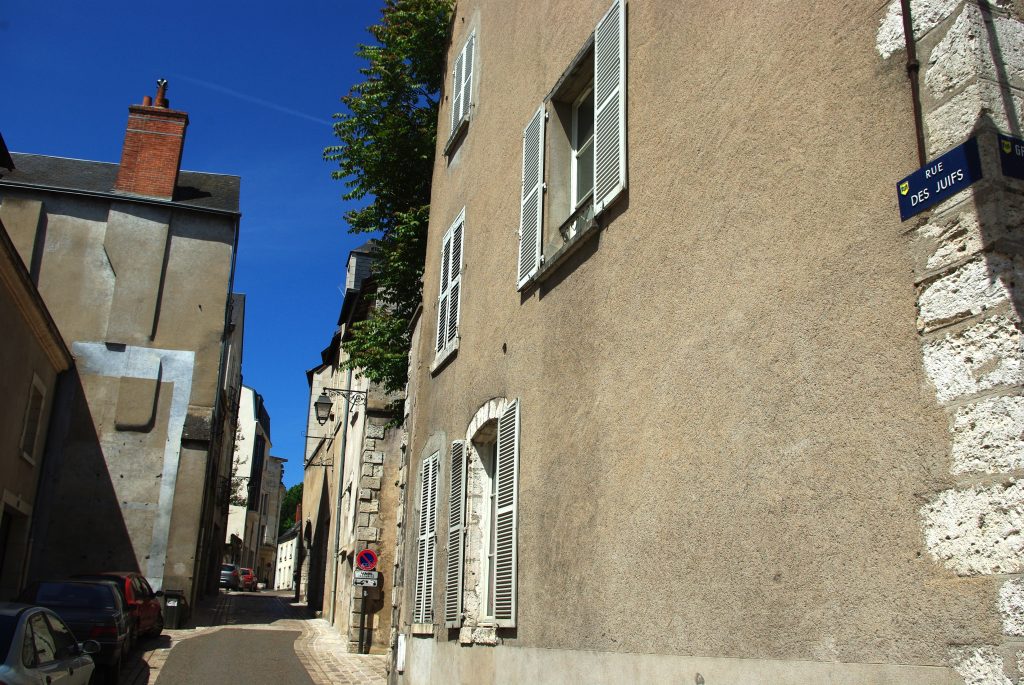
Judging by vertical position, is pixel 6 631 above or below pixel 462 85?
below

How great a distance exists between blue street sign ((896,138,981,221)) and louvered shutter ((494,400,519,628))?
3.88m

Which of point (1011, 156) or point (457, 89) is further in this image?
point (457, 89)

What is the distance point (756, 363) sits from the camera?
3.96m

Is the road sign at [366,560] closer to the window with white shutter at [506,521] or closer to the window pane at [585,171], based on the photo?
the window with white shutter at [506,521]

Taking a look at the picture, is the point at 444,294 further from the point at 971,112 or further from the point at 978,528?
the point at 978,528

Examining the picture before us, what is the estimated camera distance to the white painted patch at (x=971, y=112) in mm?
3121

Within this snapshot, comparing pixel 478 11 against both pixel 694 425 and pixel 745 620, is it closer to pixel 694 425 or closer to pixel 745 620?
pixel 694 425

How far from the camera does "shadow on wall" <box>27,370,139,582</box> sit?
57.0ft

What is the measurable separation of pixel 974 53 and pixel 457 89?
7.88 metres

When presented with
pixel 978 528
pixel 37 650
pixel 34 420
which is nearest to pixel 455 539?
pixel 37 650

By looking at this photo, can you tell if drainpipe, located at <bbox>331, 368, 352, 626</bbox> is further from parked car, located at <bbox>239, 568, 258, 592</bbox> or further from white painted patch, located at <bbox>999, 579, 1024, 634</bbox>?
white painted patch, located at <bbox>999, 579, 1024, 634</bbox>

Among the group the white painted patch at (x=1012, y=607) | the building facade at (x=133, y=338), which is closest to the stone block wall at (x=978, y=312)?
the white painted patch at (x=1012, y=607)

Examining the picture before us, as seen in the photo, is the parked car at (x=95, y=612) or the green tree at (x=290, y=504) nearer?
the parked car at (x=95, y=612)

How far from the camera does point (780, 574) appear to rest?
11.8 ft
